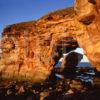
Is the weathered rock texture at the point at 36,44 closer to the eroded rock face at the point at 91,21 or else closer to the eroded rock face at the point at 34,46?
the eroded rock face at the point at 34,46

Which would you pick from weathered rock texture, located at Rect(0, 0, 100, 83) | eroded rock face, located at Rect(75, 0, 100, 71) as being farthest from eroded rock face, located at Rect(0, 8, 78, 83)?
eroded rock face, located at Rect(75, 0, 100, 71)

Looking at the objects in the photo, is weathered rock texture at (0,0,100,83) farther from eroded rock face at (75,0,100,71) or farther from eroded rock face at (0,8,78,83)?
eroded rock face at (75,0,100,71)

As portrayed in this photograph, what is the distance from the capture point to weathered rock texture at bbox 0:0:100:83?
Answer: 3152cm

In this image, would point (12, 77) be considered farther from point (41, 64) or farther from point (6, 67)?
point (41, 64)

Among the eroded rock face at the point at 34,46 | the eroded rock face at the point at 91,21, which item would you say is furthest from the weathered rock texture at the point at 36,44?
the eroded rock face at the point at 91,21

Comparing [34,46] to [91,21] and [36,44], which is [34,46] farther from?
[91,21]

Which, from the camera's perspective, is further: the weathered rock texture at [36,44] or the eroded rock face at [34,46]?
the eroded rock face at [34,46]

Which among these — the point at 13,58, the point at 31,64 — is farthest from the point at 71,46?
the point at 13,58

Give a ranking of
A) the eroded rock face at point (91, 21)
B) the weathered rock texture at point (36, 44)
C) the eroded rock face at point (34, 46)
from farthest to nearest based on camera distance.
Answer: the eroded rock face at point (34, 46) < the weathered rock texture at point (36, 44) < the eroded rock face at point (91, 21)

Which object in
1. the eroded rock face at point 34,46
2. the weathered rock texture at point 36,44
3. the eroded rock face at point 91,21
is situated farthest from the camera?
the eroded rock face at point 34,46

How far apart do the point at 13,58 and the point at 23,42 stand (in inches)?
115

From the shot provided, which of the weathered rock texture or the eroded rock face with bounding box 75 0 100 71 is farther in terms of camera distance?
the weathered rock texture

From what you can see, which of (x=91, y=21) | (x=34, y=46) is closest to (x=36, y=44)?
(x=34, y=46)

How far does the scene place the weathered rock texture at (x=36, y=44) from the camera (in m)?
31.5
